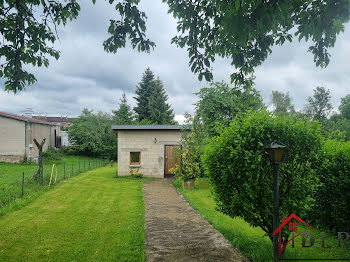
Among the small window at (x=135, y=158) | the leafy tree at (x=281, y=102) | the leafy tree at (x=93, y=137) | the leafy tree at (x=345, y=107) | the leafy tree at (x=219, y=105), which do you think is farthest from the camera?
the leafy tree at (x=345, y=107)

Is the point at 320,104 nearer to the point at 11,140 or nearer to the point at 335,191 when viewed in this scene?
the point at 335,191

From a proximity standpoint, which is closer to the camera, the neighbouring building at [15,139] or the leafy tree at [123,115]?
the neighbouring building at [15,139]

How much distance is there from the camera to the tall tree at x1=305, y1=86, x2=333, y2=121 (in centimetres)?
3906

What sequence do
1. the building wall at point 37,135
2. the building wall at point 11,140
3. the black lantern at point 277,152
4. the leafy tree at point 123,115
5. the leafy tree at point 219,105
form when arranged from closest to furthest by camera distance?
the black lantern at point 277,152 < the leafy tree at point 219,105 < the building wall at point 11,140 < the building wall at point 37,135 < the leafy tree at point 123,115

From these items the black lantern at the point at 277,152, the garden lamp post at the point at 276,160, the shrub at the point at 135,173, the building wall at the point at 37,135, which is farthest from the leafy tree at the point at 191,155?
the building wall at the point at 37,135

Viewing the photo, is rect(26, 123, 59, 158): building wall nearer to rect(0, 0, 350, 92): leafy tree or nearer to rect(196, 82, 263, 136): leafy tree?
rect(196, 82, 263, 136): leafy tree

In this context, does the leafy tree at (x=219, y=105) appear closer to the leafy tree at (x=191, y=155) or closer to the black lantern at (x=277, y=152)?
the leafy tree at (x=191, y=155)

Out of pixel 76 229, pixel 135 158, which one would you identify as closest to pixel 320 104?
pixel 135 158

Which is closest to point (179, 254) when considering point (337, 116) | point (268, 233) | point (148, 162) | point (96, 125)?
point (268, 233)

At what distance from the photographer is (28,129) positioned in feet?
76.3

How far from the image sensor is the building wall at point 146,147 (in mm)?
16391

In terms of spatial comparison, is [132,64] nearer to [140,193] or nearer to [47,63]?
[47,63]

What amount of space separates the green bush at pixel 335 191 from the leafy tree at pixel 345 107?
4537 centimetres

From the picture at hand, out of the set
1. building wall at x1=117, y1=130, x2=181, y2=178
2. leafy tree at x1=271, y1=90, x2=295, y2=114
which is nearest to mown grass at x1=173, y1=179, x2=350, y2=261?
building wall at x1=117, y1=130, x2=181, y2=178
